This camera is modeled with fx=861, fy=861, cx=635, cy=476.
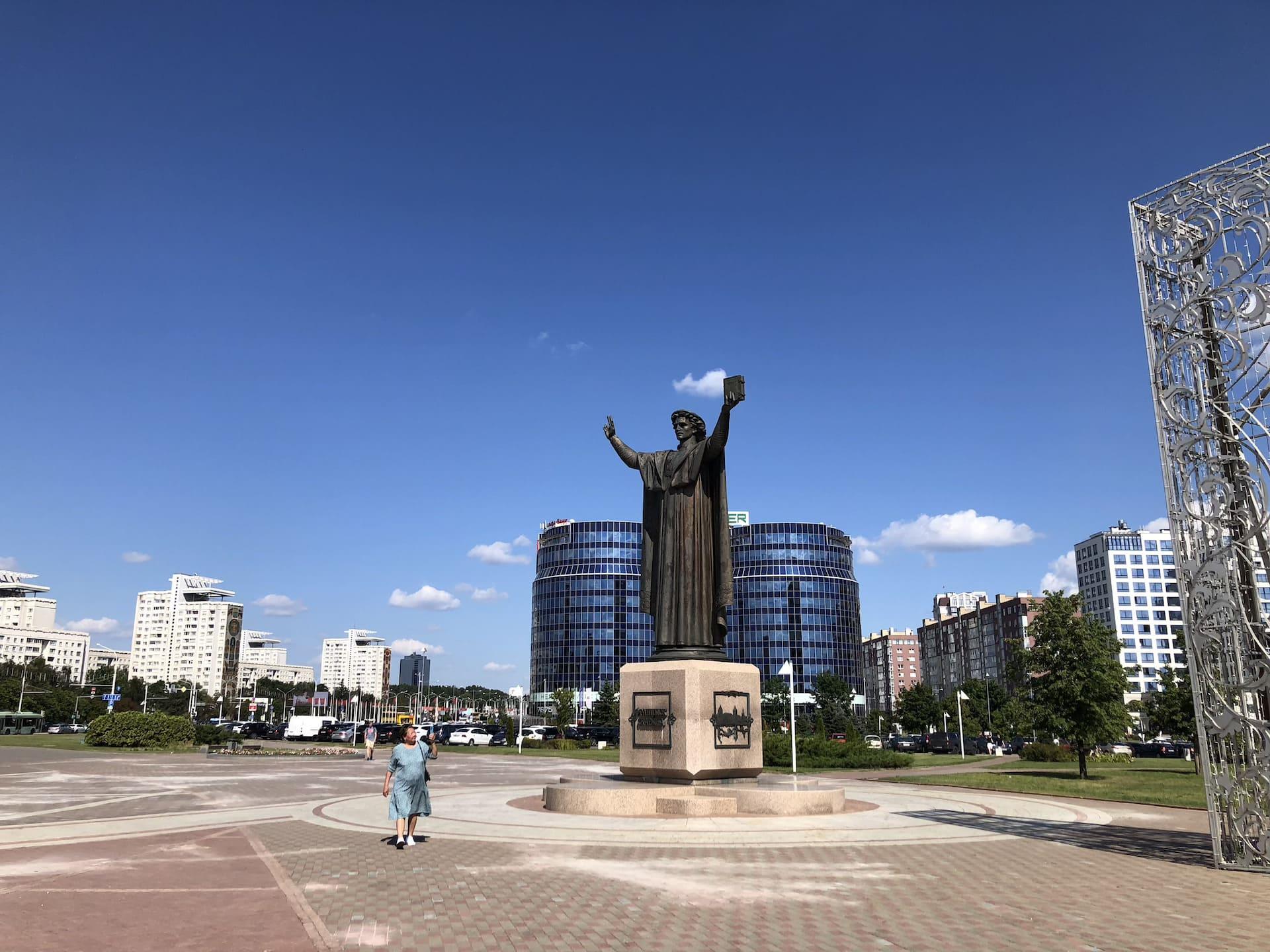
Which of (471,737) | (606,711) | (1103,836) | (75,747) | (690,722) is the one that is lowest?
(606,711)

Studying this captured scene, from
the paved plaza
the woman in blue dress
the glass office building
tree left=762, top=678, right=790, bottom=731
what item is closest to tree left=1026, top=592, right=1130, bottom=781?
the paved plaza

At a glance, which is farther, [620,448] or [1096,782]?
[1096,782]

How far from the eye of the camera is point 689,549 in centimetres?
1717

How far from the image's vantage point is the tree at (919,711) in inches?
4033

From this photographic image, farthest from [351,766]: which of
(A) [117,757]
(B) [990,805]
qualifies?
(B) [990,805]

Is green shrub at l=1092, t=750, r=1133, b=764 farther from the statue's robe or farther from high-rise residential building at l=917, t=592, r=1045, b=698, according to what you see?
high-rise residential building at l=917, t=592, r=1045, b=698

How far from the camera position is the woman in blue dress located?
39.2 ft

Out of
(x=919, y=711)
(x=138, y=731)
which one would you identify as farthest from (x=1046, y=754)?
(x=919, y=711)

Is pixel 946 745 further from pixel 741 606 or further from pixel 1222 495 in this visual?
pixel 741 606

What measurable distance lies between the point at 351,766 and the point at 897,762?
23.9 m

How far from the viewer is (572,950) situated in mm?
6848

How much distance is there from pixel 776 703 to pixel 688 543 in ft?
300

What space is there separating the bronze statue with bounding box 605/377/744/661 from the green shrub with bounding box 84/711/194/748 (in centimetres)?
4368

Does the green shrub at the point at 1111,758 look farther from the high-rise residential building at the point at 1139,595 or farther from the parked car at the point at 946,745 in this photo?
the high-rise residential building at the point at 1139,595
